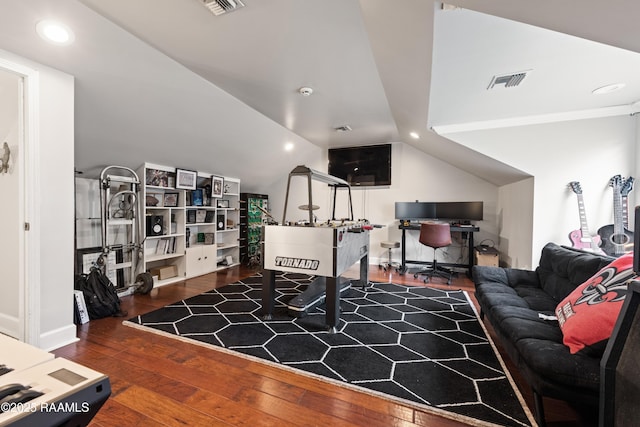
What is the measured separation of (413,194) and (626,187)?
9.33 feet

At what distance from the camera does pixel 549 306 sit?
210 centimetres

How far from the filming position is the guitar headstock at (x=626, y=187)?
9.48ft

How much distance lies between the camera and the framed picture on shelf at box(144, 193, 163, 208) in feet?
12.8

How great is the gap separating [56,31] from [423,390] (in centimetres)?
355

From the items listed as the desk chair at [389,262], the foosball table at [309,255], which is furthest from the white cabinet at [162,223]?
the desk chair at [389,262]

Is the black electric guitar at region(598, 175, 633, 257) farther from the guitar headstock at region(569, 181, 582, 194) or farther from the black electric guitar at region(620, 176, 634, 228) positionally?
the guitar headstock at region(569, 181, 582, 194)

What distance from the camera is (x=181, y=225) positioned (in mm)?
4277

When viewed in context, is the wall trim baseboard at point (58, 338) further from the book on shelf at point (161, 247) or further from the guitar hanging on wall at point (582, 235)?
the guitar hanging on wall at point (582, 235)

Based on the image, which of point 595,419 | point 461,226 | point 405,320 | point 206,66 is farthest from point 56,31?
point 461,226

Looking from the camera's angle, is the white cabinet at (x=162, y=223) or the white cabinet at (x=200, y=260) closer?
the white cabinet at (x=162, y=223)

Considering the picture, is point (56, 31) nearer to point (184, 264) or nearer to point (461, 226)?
point (184, 264)

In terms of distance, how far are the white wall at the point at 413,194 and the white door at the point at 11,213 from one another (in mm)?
4553

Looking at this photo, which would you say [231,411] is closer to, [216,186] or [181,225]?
[181,225]

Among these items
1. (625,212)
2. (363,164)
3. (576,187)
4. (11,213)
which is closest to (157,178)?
(11,213)
